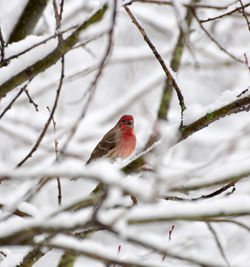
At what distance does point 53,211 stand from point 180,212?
43 cm

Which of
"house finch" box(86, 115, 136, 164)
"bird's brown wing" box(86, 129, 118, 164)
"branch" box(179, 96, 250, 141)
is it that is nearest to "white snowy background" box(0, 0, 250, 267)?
"branch" box(179, 96, 250, 141)

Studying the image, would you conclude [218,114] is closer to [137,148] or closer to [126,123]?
[137,148]

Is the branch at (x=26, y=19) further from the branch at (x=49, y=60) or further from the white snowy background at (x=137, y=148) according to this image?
the branch at (x=49, y=60)

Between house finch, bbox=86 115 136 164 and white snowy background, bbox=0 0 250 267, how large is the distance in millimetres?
146

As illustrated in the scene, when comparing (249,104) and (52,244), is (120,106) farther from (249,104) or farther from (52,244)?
(52,244)

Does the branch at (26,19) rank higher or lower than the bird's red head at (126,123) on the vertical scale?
lower

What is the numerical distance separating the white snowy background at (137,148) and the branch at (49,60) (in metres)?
0.05

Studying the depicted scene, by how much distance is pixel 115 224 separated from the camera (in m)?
1.56

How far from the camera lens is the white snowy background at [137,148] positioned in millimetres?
1634

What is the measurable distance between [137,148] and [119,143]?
1.77 meters

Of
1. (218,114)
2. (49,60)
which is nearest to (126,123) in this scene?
(49,60)

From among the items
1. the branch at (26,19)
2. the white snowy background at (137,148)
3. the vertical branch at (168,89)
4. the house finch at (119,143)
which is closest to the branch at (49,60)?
the white snowy background at (137,148)

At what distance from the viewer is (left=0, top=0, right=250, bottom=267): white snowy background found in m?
1.63

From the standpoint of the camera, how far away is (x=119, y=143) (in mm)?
5965
